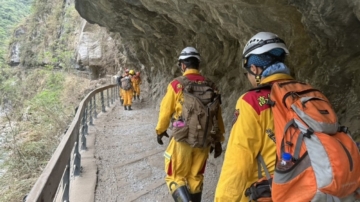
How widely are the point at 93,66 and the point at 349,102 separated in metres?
29.0

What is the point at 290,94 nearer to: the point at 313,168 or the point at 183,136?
the point at 313,168

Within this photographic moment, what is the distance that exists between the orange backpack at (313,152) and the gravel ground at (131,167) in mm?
3381

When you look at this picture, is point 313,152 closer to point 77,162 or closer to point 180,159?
point 180,159

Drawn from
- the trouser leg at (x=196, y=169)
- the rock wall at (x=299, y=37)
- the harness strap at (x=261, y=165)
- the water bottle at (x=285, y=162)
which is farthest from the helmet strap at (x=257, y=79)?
the trouser leg at (x=196, y=169)

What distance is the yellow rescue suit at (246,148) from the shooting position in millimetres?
1993

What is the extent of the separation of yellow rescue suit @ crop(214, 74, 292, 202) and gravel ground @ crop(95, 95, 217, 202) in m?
2.99

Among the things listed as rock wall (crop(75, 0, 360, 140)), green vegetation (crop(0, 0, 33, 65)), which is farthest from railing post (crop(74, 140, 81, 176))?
green vegetation (crop(0, 0, 33, 65))

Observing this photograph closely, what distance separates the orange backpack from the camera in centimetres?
152

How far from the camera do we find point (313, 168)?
158cm

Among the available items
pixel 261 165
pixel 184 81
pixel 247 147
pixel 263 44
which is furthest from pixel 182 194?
pixel 263 44

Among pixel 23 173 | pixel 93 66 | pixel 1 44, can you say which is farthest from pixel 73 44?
pixel 23 173

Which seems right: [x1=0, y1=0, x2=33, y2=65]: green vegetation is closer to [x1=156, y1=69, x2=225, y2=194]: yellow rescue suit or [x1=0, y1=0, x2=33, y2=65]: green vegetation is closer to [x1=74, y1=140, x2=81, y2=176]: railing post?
[x1=74, y1=140, x2=81, y2=176]: railing post

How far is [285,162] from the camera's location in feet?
5.47

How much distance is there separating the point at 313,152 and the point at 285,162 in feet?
0.51
